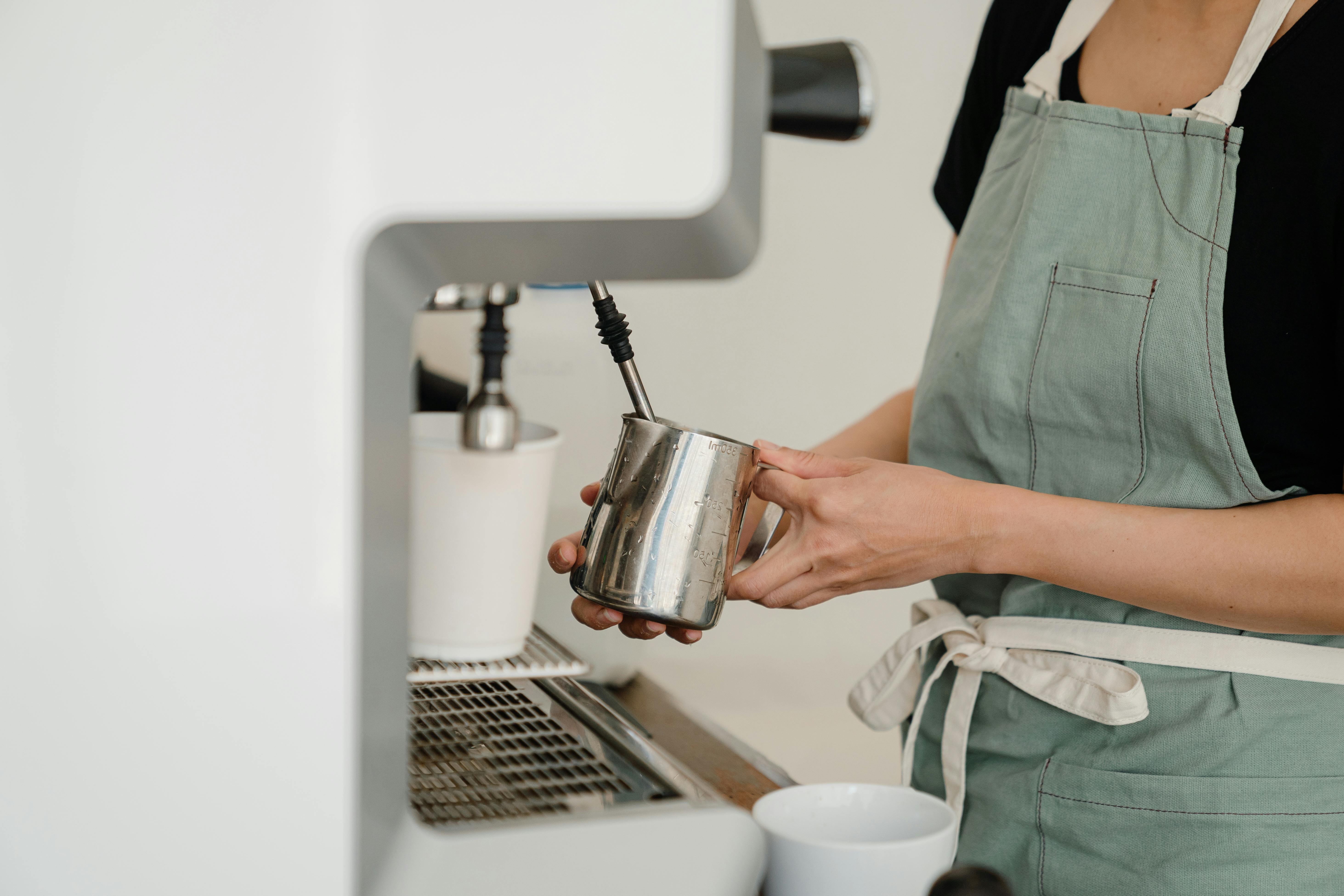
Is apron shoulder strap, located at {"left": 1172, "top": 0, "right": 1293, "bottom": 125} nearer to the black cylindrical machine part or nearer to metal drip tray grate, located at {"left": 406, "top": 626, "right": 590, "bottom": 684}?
the black cylindrical machine part

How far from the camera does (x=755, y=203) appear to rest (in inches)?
15.6

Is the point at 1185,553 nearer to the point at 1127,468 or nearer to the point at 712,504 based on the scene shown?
the point at 1127,468

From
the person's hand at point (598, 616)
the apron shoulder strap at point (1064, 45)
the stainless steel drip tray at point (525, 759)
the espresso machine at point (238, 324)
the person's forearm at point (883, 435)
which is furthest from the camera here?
the person's forearm at point (883, 435)

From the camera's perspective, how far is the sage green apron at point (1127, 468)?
66cm

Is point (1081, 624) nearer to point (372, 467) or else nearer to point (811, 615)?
point (372, 467)

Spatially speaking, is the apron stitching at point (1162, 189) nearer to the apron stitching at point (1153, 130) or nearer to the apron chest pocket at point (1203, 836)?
the apron stitching at point (1153, 130)

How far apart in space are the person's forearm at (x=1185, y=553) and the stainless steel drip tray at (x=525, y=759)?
25 centimetres

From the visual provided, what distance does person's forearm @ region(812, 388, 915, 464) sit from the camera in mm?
936

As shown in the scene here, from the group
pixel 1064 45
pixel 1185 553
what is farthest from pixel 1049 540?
pixel 1064 45

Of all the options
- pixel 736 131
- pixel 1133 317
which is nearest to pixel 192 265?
pixel 736 131

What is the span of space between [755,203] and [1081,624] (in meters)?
0.46

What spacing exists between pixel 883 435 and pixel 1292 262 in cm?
37

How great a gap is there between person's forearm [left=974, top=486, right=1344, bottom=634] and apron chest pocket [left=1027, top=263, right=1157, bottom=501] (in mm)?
84

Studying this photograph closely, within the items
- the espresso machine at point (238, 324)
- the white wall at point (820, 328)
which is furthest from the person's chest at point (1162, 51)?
the white wall at point (820, 328)
